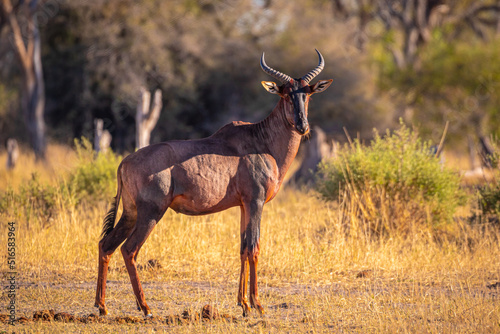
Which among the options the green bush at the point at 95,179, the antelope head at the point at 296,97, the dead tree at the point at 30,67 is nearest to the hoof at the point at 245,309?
the antelope head at the point at 296,97

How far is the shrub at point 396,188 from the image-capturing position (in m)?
10.4

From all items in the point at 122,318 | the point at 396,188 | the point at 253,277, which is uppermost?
the point at 396,188

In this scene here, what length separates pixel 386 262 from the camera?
353 inches

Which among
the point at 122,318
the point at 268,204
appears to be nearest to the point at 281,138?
the point at 122,318

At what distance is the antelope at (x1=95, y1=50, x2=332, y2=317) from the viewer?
252 inches

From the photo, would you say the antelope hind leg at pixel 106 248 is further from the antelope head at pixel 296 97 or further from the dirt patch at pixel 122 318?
the antelope head at pixel 296 97

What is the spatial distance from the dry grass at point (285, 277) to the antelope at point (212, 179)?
563 millimetres

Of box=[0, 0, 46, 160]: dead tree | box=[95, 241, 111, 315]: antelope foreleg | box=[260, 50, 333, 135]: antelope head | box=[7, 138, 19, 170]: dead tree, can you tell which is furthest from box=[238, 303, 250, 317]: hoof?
box=[0, 0, 46, 160]: dead tree

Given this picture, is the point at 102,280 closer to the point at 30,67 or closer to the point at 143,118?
the point at 143,118

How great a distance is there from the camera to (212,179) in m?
6.62

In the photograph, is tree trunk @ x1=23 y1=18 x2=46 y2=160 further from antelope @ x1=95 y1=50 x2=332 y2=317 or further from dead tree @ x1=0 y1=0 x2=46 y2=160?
antelope @ x1=95 y1=50 x2=332 y2=317

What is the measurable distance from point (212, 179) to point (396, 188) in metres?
4.83

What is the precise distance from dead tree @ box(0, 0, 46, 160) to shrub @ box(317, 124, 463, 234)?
15.4 m

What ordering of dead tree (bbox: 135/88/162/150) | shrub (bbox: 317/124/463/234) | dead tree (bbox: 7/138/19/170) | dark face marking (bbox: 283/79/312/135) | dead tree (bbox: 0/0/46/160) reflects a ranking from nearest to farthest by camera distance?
1. dark face marking (bbox: 283/79/312/135)
2. shrub (bbox: 317/124/463/234)
3. dead tree (bbox: 135/88/162/150)
4. dead tree (bbox: 7/138/19/170)
5. dead tree (bbox: 0/0/46/160)
